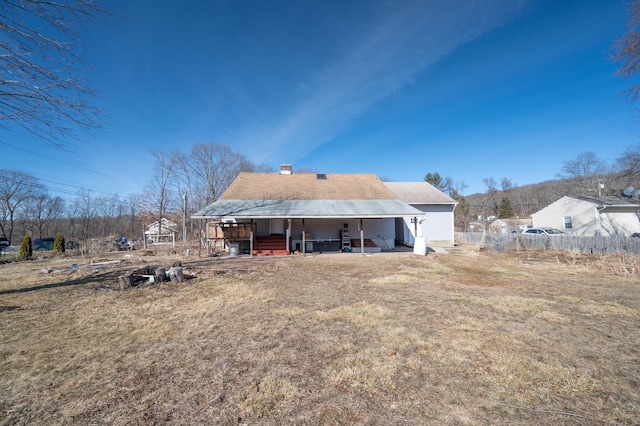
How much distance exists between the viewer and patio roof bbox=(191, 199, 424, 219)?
484 inches

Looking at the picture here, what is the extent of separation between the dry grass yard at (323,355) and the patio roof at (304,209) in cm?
569

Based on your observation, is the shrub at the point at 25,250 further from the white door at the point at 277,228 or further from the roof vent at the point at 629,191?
the roof vent at the point at 629,191

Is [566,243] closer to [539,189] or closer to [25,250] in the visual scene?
[25,250]

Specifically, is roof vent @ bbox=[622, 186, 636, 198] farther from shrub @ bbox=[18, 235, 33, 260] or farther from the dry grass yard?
shrub @ bbox=[18, 235, 33, 260]

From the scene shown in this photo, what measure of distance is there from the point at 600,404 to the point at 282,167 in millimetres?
19274

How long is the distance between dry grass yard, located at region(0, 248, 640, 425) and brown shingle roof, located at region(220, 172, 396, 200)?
958 centimetres

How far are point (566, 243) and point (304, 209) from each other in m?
15.2

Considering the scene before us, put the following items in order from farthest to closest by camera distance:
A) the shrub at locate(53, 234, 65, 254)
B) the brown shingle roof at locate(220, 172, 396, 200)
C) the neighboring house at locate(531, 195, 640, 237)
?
the neighboring house at locate(531, 195, 640, 237) < the shrub at locate(53, 234, 65, 254) < the brown shingle roof at locate(220, 172, 396, 200)

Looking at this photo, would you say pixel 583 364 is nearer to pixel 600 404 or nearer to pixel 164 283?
pixel 600 404

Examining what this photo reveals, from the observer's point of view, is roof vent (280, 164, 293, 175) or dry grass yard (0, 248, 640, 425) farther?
roof vent (280, 164, 293, 175)

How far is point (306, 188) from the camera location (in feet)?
56.5

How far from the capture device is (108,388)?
9.11ft

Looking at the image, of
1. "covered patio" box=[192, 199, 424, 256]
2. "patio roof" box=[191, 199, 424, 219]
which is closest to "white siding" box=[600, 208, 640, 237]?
"covered patio" box=[192, 199, 424, 256]

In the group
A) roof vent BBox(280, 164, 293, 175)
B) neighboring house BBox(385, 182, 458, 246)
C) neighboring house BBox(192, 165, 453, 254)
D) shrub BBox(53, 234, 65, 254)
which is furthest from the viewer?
roof vent BBox(280, 164, 293, 175)
